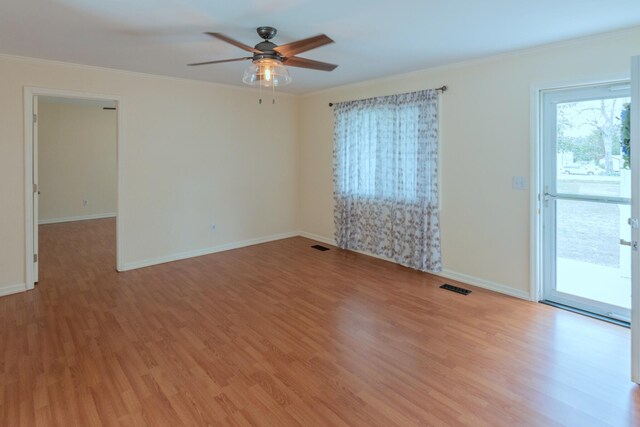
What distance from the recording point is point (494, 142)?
3799mm

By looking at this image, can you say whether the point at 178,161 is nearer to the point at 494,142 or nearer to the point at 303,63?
the point at 303,63

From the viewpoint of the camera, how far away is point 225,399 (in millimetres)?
2150

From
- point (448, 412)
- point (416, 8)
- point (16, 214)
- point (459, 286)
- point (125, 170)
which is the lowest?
point (448, 412)

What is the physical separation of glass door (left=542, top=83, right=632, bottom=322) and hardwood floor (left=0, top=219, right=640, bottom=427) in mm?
359

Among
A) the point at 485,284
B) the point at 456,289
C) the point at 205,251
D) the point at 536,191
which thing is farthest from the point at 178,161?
the point at 536,191

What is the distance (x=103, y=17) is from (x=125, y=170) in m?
2.24

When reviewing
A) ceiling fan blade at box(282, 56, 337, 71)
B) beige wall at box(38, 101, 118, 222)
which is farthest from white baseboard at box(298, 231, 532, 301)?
beige wall at box(38, 101, 118, 222)

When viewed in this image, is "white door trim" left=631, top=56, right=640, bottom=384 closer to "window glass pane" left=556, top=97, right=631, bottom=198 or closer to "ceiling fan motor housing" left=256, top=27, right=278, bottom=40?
"window glass pane" left=556, top=97, right=631, bottom=198

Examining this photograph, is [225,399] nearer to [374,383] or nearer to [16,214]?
[374,383]

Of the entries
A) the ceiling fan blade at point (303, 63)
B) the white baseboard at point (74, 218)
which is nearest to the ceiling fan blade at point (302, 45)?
the ceiling fan blade at point (303, 63)

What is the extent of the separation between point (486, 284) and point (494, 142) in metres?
1.52

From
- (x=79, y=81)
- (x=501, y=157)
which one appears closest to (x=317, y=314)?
(x=501, y=157)

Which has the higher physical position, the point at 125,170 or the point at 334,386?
the point at 125,170

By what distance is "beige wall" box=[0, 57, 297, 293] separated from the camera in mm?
3822
